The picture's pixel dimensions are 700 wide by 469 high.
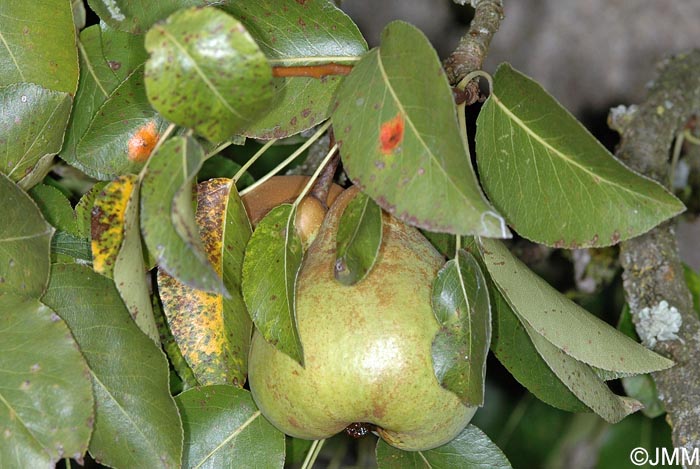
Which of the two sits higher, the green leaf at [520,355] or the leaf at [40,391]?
the green leaf at [520,355]

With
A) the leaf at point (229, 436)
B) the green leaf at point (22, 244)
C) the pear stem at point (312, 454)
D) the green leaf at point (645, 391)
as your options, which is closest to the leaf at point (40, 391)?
the green leaf at point (22, 244)

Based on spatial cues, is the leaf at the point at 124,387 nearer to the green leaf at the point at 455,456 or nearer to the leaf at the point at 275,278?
the leaf at the point at 275,278

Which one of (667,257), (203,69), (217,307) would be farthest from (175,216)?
(667,257)

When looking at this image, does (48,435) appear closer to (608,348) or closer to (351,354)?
(351,354)

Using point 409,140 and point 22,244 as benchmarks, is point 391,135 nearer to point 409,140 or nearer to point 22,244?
point 409,140

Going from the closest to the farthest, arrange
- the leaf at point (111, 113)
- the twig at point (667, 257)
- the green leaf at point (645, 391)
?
the leaf at point (111, 113) < the twig at point (667, 257) < the green leaf at point (645, 391)

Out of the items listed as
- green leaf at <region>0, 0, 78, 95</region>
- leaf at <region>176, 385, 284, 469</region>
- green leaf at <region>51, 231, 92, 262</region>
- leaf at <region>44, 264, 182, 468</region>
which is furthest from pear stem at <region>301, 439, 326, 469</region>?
green leaf at <region>0, 0, 78, 95</region>

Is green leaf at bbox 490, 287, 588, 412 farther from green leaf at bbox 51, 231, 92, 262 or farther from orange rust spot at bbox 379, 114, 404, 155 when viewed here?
green leaf at bbox 51, 231, 92, 262
